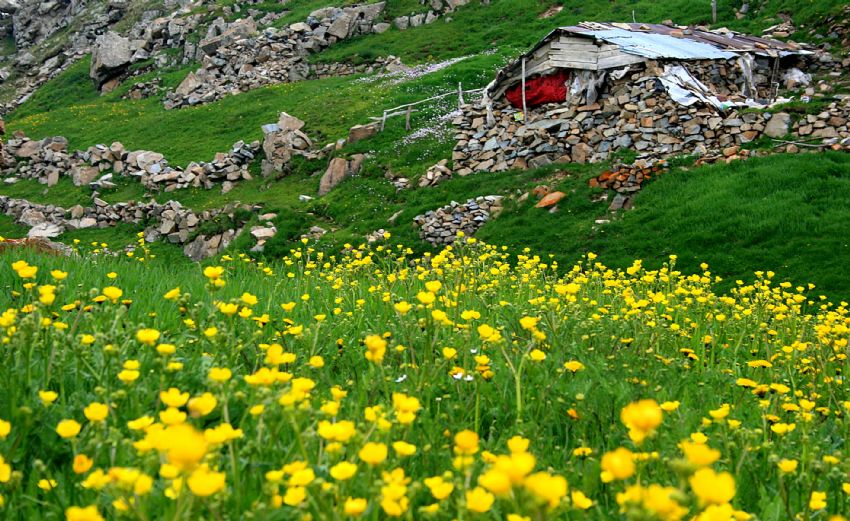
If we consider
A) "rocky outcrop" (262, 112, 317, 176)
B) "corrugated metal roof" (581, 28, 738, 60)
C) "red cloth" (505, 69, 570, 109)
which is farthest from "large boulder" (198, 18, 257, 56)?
"corrugated metal roof" (581, 28, 738, 60)

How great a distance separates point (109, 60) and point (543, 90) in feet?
130

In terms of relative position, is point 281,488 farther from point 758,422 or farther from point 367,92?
point 367,92

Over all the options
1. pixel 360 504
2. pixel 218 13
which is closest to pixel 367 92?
pixel 218 13

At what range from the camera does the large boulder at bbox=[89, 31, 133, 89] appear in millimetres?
46750

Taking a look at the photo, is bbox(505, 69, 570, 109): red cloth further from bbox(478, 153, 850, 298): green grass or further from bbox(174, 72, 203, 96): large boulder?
bbox(174, 72, 203, 96): large boulder

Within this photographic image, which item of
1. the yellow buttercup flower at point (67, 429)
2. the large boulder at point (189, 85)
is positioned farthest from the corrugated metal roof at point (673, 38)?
the large boulder at point (189, 85)

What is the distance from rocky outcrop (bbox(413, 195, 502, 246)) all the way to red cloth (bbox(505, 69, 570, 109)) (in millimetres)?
5097

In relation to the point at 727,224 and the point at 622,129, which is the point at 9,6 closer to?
the point at 622,129

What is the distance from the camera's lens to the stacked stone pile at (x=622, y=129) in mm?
16297

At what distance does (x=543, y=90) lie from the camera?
20562mm

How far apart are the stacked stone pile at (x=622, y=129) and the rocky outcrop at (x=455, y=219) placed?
9.10 ft

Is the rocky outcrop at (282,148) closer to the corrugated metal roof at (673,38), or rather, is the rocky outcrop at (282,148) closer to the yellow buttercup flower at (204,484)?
the corrugated metal roof at (673,38)

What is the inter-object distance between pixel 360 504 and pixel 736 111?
1866 centimetres

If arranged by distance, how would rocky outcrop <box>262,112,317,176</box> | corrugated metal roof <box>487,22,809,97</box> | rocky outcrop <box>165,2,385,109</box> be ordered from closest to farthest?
corrugated metal roof <box>487,22,809,97</box>, rocky outcrop <box>262,112,317,176</box>, rocky outcrop <box>165,2,385,109</box>
